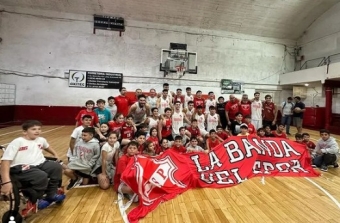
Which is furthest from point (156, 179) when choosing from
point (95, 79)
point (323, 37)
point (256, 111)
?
point (323, 37)

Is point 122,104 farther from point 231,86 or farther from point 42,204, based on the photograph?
point 231,86

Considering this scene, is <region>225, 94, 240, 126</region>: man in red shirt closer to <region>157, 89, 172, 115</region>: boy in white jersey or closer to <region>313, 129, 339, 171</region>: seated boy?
<region>157, 89, 172, 115</region>: boy in white jersey

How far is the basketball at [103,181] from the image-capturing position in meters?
3.03

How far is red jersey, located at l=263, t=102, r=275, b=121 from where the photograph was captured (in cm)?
690

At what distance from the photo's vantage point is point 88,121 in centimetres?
374

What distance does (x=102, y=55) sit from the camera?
392 inches

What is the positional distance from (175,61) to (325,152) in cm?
789

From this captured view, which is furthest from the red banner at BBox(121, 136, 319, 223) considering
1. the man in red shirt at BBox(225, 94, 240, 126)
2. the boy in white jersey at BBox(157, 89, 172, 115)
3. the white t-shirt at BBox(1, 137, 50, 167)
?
the boy in white jersey at BBox(157, 89, 172, 115)

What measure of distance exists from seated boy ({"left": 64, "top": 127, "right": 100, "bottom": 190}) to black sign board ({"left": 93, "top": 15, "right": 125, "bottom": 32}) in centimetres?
826

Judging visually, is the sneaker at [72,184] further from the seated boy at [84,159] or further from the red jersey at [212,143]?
the red jersey at [212,143]

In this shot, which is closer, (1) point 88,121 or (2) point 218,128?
(1) point 88,121

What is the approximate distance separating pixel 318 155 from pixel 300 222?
2923mm

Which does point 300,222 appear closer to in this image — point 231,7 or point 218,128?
point 218,128

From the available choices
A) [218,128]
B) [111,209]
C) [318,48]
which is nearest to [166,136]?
[218,128]
